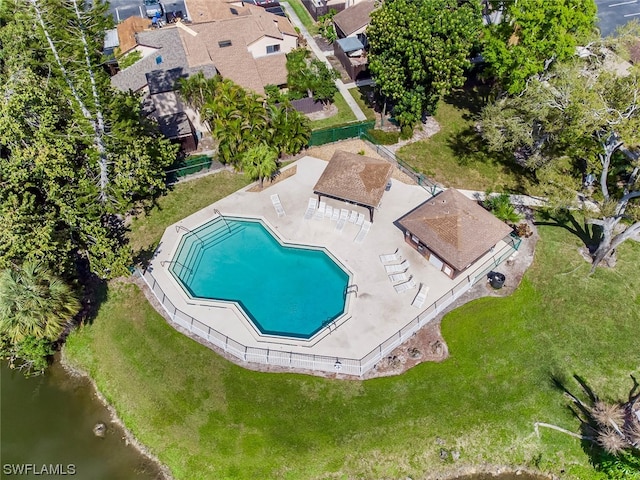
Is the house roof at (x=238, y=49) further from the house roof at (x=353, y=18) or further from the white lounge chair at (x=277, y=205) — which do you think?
the white lounge chair at (x=277, y=205)

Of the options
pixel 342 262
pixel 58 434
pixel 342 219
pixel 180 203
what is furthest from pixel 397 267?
pixel 58 434

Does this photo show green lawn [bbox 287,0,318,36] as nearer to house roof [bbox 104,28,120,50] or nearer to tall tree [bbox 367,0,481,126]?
tall tree [bbox 367,0,481,126]

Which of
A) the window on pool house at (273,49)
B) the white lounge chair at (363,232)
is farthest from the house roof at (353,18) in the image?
the white lounge chair at (363,232)

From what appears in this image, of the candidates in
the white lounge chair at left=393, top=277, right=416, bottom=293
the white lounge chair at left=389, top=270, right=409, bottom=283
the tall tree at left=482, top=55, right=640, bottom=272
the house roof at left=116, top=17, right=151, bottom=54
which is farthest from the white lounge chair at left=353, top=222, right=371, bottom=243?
the house roof at left=116, top=17, right=151, bottom=54

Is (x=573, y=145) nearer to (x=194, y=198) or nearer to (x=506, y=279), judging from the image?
(x=506, y=279)

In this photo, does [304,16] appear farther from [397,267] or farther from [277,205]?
[397,267]

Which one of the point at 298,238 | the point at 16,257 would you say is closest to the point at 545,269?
the point at 298,238
